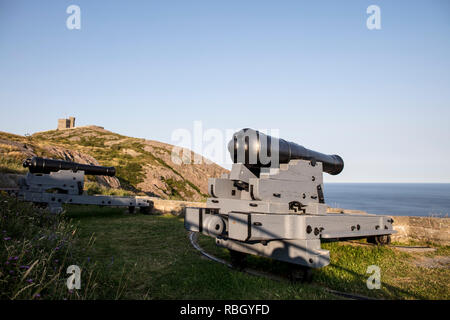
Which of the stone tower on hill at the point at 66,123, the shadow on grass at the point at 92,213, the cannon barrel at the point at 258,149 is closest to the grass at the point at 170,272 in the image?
the cannon barrel at the point at 258,149

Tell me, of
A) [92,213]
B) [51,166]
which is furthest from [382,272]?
[92,213]

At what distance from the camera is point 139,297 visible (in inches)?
129

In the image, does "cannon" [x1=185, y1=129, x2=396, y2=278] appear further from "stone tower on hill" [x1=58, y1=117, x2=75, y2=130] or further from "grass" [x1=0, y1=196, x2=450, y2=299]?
"stone tower on hill" [x1=58, y1=117, x2=75, y2=130]

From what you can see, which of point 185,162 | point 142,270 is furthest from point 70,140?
point 142,270

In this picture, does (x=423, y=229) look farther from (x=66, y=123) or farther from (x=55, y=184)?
(x=66, y=123)

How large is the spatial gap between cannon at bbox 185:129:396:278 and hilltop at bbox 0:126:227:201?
36.5ft

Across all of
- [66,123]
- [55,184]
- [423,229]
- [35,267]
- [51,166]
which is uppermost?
[66,123]

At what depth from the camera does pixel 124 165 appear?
29.9 meters

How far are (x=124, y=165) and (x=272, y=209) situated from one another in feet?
91.5

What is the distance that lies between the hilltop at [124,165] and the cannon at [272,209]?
1113 centimetres

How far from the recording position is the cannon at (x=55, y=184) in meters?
9.76

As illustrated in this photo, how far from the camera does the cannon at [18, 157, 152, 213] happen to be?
976cm

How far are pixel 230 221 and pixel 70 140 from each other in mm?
46382

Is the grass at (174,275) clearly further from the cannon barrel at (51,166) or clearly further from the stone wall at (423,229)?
the cannon barrel at (51,166)
